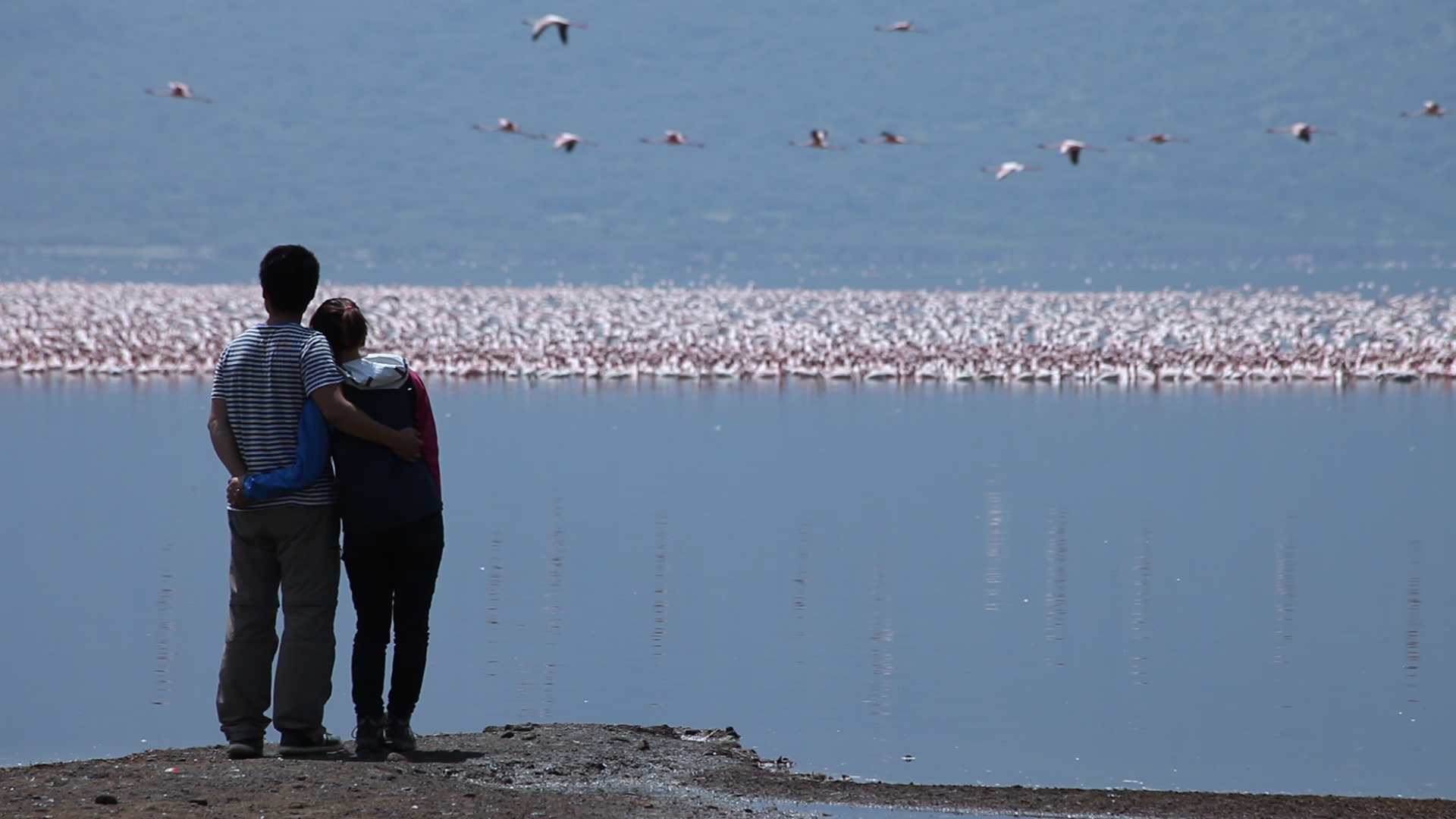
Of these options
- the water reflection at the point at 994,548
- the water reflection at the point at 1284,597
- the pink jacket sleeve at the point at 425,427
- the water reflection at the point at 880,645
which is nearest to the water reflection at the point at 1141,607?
the water reflection at the point at 1284,597

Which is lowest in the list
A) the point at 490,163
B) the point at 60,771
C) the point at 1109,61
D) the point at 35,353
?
the point at 60,771

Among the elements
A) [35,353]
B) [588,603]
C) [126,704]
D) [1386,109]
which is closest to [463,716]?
[126,704]

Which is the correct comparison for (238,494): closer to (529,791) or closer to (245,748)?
(245,748)

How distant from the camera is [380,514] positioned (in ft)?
22.3

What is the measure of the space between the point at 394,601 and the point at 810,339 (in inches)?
1132

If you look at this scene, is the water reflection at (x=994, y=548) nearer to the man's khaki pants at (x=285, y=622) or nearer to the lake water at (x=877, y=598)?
the lake water at (x=877, y=598)

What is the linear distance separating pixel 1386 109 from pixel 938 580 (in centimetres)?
14210

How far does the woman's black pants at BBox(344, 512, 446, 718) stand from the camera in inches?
270

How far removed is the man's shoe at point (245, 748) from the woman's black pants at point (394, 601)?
0.34m

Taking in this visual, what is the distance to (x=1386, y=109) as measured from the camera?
5689 inches

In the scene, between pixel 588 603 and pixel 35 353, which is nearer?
pixel 588 603

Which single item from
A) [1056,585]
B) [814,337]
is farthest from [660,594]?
[814,337]

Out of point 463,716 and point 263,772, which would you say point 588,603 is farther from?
point 263,772

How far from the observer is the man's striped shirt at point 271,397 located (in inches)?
268
